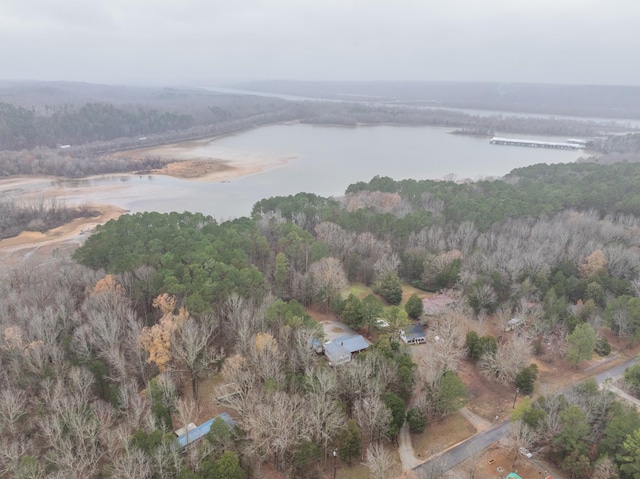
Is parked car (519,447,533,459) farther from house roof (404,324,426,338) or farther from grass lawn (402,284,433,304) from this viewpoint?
grass lawn (402,284,433,304)

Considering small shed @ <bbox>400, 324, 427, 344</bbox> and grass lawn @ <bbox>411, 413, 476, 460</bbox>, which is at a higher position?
small shed @ <bbox>400, 324, 427, 344</bbox>

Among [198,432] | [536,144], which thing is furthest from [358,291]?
[536,144]

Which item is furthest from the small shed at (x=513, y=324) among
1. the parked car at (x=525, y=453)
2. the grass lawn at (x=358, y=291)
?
the parked car at (x=525, y=453)

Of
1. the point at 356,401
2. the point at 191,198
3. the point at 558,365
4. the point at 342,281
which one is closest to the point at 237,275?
the point at 342,281

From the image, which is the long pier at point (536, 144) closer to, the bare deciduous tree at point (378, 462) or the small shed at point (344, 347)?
the small shed at point (344, 347)

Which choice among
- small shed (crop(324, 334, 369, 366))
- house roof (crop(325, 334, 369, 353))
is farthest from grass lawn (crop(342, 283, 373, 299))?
house roof (crop(325, 334, 369, 353))

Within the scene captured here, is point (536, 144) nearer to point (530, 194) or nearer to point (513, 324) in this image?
point (530, 194)
